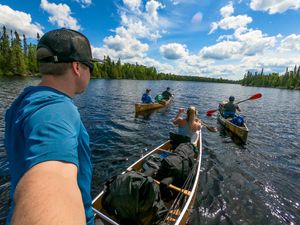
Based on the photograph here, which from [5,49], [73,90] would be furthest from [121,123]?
[5,49]

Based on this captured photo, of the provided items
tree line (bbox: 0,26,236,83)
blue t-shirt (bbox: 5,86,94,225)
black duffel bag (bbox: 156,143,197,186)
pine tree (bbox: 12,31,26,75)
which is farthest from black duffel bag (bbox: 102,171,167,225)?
pine tree (bbox: 12,31,26,75)

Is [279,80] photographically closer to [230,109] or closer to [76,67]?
[230,109]

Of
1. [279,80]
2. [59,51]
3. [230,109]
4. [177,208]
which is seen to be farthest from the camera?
[279,80]

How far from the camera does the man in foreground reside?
0.81 m

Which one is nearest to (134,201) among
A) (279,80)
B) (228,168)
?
(228,168)

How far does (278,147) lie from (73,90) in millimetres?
13933

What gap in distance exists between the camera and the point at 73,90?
1.46 m

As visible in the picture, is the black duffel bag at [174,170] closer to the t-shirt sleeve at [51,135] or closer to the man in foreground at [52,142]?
the man in foreground at [52,142]

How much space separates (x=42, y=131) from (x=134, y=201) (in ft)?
10.6

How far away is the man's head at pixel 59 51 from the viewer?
54.9 inches

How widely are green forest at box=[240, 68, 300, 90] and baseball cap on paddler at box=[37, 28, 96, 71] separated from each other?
12333 cm

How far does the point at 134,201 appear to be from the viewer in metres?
3.77

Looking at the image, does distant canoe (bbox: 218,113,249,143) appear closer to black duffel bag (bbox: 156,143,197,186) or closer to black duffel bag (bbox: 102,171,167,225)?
black duffel bag (bbox: 156,143,197,186)

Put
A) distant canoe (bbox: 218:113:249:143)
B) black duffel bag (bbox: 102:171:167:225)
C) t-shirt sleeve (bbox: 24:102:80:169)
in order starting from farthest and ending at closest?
distant canoe (bbox: 218:113:249:143), black duffel bag (bbox: 102:171:167:225), t-shirt sleeve (bbox: 24:102:80:169)
